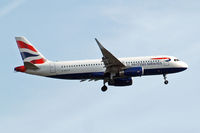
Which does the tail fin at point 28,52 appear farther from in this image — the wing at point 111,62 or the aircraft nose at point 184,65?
the aircraft nose at point 184,65

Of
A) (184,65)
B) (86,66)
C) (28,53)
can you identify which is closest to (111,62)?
(86,66)

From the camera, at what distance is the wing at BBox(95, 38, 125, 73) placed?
240ft

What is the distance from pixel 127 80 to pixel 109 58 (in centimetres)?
774

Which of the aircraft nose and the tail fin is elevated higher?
the tail fin

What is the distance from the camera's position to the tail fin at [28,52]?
258 ft

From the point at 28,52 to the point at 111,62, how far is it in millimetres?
14886

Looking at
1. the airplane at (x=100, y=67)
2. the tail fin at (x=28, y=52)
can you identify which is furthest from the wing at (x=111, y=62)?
the tail fin at (x=28, y=52)

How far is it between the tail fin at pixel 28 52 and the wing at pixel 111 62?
11045 millimetres

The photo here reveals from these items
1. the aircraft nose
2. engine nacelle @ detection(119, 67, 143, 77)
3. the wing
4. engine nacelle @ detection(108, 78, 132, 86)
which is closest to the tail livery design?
the wing

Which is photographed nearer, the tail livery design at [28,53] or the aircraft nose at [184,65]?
the tail livery design at [28,53]

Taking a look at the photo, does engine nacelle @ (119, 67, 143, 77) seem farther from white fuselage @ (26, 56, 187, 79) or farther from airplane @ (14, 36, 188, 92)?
white fuselage @ (26, 56, 187, 79)

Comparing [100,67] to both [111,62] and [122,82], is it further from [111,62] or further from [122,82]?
[122,82]

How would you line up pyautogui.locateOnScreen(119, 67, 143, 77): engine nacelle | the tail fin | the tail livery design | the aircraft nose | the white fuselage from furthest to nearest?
the aircraft nose < the tail fin < the tail livery design < the white fuselage < pyautogui.locateOnScreen(119, 67, 143, 77): engine nacelle

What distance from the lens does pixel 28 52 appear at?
259 feet
